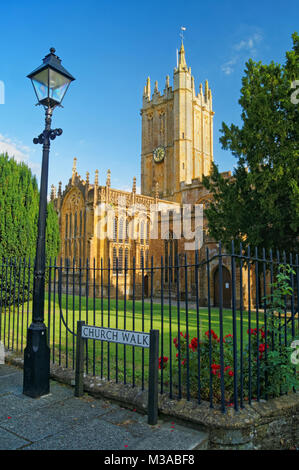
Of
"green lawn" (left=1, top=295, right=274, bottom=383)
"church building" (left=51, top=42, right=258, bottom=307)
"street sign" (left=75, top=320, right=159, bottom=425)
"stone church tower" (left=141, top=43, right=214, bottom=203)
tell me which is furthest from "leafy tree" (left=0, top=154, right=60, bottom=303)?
"stone church tower" (left=141, top=43, right=214, bottom=203)

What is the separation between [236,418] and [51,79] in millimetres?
4902

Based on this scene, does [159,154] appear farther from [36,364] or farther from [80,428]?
[80,428]

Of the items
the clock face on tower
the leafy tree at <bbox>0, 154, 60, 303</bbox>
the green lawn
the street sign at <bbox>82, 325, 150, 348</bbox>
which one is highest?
the clock face on tower

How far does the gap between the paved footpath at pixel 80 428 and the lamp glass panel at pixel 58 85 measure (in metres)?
4.22

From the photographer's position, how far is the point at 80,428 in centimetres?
337

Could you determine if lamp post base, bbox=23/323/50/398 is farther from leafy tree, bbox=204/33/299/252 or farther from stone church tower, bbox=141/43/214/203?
stone church tower, bbox=141/43/214/203

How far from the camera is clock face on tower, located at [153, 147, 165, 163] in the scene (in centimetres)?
4531

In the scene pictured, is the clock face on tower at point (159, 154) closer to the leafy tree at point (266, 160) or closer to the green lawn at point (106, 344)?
the leafy tree at point (266, 160)

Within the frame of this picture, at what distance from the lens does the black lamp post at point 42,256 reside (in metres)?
4.34

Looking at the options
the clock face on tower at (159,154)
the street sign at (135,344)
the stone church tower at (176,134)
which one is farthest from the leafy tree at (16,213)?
the clock face on tower at (159,154)

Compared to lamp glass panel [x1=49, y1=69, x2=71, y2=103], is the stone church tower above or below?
above

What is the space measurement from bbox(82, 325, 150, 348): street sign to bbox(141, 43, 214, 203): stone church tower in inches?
1468

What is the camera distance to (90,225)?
2903 cm
